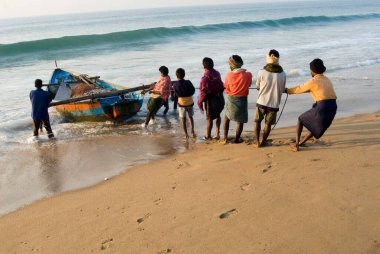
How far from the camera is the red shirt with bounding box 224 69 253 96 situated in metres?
5.87

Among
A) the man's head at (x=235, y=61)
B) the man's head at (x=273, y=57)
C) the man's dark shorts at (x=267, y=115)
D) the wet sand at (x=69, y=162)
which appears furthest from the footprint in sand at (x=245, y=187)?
the wet sand at (x=69, y=162)

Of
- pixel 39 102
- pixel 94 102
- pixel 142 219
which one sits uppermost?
pixel 39 102

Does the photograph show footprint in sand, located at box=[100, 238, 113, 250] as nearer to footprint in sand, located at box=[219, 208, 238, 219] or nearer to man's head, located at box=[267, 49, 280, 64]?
footprint in sand, located at box=[219, 208, 238, 219]

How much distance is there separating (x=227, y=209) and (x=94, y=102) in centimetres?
601

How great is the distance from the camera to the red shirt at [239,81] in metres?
5.87

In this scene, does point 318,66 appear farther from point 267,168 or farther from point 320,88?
point 267,168

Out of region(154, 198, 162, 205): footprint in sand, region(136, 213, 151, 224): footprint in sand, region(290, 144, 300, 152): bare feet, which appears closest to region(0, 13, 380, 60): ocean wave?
region(290, 144, 300, 152): bare feet

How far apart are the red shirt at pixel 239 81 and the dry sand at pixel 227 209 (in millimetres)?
937

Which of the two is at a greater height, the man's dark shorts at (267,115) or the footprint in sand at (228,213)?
the man's dark shorts at (267,115)

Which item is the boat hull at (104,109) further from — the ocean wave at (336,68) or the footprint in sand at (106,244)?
the ocean wave at (336,68)

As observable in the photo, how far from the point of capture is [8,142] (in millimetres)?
8219

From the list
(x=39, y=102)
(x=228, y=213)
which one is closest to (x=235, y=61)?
(x=228, y=213)

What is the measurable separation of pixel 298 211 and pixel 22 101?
36.0ft

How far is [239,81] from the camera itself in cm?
588
